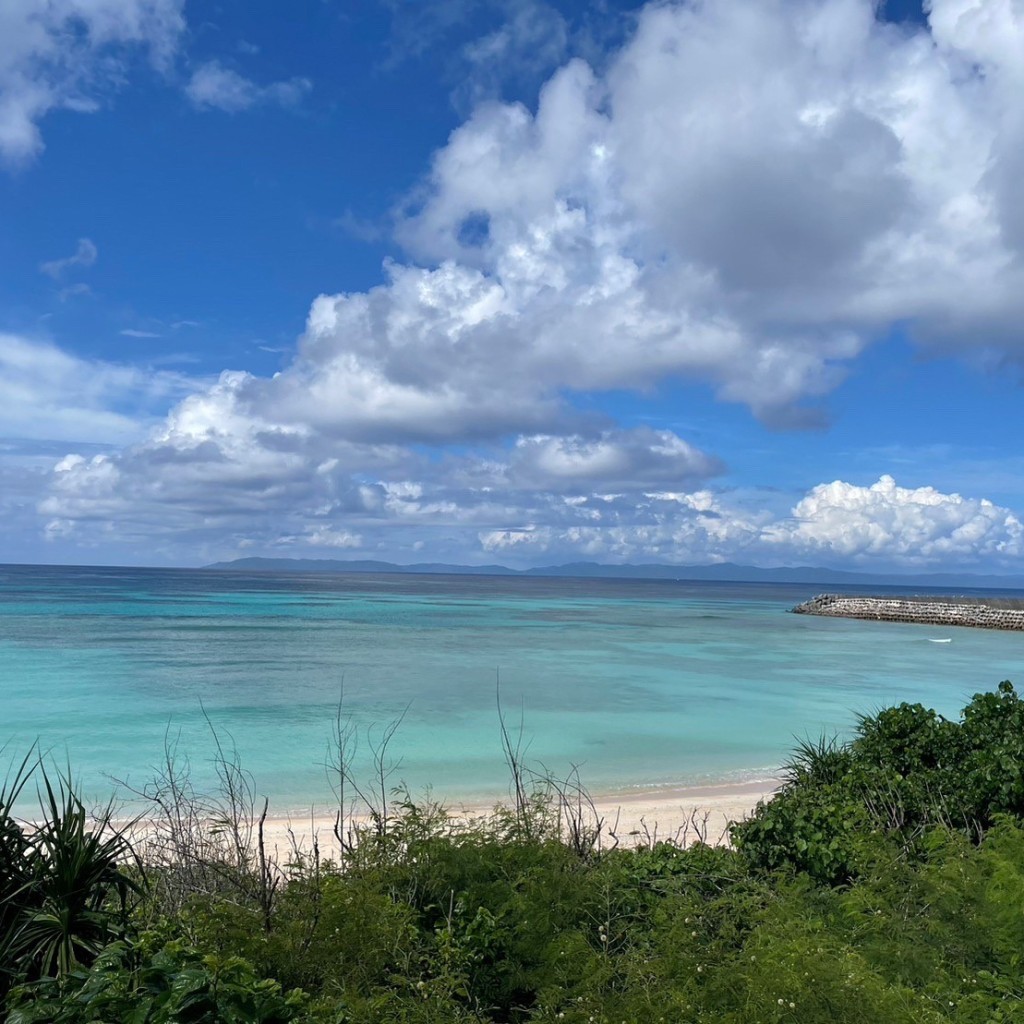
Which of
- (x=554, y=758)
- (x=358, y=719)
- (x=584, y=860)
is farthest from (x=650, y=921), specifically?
(x=358, y=719)

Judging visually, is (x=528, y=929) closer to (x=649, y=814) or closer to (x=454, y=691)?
(x=649, y=814)

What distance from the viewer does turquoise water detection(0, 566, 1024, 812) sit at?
16.6 m

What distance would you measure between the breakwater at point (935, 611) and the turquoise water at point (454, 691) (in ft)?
16.9

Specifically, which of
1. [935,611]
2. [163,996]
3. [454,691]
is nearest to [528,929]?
[163,996]

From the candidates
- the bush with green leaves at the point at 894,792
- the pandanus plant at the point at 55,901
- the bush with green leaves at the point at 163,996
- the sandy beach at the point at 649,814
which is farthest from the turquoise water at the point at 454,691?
the bush with green leaves at the point at 894,792

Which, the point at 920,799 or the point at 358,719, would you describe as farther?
the point at 358,719

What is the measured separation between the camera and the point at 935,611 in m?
60.0

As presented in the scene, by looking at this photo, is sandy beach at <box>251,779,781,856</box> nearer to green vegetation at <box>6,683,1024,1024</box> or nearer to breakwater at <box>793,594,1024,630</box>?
green vegetation at <box>6,683,1024,1024</box>

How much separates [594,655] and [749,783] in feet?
65.6

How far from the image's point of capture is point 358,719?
20172 millimetres

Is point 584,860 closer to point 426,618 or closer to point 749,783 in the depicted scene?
point 749,783

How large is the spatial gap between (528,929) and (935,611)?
6300 cm

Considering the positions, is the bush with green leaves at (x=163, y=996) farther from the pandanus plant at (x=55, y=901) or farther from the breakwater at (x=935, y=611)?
the breakwater at (x=935, y=611)

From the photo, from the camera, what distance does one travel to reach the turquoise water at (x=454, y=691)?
16.6m
